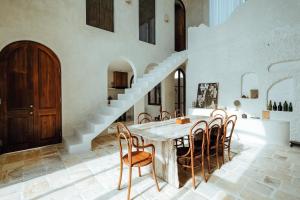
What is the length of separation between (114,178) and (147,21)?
21.6ft

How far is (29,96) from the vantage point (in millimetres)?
4137

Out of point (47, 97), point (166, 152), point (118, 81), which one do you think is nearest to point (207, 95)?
point (166, 152)

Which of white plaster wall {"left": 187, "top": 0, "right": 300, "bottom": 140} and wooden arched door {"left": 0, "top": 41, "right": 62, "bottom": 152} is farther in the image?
white plaster wall {"left": 187, "top": 0, "right": 300, "bottom": 140}

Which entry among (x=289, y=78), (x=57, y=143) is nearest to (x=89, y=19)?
(x=57, y=143)

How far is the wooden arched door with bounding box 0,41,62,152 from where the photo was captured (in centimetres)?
385

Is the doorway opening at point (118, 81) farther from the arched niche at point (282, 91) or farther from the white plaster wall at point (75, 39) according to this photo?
the arched niche at point (282, 91)

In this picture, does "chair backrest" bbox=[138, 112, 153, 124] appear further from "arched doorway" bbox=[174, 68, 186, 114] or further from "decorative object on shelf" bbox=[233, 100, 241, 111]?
"decorative object on shelf" bbox=[233, 100, 241, 111]

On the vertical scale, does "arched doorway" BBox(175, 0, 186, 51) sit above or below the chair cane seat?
above

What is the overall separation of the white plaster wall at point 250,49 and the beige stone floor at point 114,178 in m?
1.87

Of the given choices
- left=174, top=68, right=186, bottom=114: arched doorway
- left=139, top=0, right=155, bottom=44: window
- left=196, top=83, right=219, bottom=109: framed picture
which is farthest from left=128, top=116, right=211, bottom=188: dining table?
left=174, top=68, right=186, bottom=114: arched doorway

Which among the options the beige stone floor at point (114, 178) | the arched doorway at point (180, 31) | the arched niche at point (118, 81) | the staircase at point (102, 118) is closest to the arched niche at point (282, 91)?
the beige stone floor at point (114, 178)

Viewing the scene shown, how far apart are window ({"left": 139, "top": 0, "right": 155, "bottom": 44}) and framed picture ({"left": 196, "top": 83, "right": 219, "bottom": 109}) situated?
9.37ft

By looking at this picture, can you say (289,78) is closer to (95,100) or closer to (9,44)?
(95,100)

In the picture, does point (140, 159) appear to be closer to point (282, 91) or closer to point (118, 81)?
point (282, 91)
